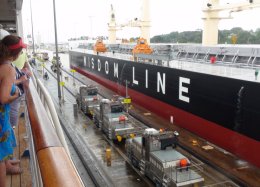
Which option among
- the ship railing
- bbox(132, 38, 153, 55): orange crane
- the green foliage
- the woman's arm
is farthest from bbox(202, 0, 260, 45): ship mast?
the ship railing

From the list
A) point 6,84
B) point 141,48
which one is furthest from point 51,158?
point 141,48

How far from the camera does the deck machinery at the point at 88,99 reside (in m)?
23.0

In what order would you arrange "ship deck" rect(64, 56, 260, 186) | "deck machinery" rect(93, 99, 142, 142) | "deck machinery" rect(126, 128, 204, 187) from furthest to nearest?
"deck machinery" rect(93, 99, 142, 142)
"ship deck" rect(64, 56, 260, 186)
"deck machinery" rect(126, 128, 204, 187)

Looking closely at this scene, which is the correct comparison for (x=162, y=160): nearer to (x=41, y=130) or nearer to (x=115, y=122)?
(x=115, y=122)

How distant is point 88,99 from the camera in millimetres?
23297

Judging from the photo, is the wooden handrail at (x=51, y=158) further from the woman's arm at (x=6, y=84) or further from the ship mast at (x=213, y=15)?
the ship mast at (x=213, y=15)

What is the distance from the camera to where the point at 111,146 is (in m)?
16.8

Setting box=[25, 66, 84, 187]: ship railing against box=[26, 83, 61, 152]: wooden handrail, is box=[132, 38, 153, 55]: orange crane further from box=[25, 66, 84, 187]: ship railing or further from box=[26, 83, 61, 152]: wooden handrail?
box=[25, 66, 84, 187]: ship railing

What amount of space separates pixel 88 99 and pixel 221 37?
109 feet

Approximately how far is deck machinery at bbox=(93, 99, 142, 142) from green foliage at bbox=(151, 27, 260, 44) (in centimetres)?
2177

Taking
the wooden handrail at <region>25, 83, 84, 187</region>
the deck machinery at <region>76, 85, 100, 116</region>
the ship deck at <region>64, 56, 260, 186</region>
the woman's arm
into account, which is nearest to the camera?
the wooden handrail at <region>25, 83, 84, 187</region>

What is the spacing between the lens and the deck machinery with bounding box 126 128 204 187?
10289mm

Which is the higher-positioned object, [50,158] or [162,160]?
[50,158]

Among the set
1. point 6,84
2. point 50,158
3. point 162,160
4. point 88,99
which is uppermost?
point 6,84
